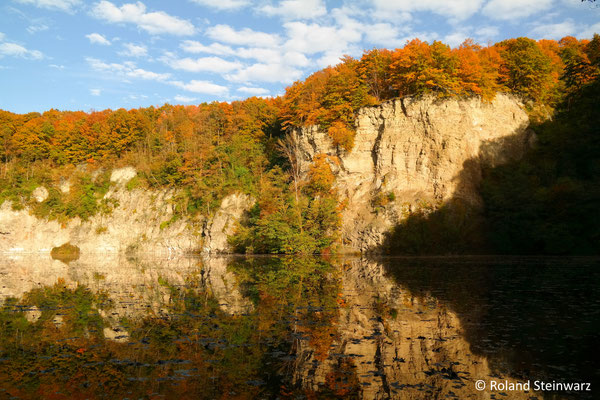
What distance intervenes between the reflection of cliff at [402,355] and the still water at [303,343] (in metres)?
0.03

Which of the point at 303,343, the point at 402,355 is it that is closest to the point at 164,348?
the point at 303,343

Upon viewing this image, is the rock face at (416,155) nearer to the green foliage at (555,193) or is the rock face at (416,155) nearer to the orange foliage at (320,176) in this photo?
the orange foliage at (320,176)

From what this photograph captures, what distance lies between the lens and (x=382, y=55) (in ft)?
166

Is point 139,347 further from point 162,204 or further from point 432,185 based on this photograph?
point 162,204

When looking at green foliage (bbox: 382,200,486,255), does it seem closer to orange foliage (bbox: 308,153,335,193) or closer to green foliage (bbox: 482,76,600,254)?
green foliage (bbox: 482,76,600,254)

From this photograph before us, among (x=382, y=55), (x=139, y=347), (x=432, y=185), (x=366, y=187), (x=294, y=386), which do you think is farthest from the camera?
(x=382, y=55)

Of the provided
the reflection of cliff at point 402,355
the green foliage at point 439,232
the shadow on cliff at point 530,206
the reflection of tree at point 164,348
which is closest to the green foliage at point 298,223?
the shadow on cliff at point 530,206

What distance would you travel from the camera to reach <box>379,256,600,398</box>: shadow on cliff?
7234 millimetres

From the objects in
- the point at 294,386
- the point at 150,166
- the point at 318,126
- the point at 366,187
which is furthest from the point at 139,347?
the point at 150,166

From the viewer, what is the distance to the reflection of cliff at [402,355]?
6.36 metres

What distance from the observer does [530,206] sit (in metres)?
37.3

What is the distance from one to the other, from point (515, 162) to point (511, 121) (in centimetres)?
610

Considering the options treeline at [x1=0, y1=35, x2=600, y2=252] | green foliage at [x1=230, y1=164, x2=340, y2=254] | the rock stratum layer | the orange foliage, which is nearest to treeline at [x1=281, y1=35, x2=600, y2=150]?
treeline at [x1=0, y1=35, x2=600, y2=252]

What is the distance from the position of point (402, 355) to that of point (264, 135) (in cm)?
5895
